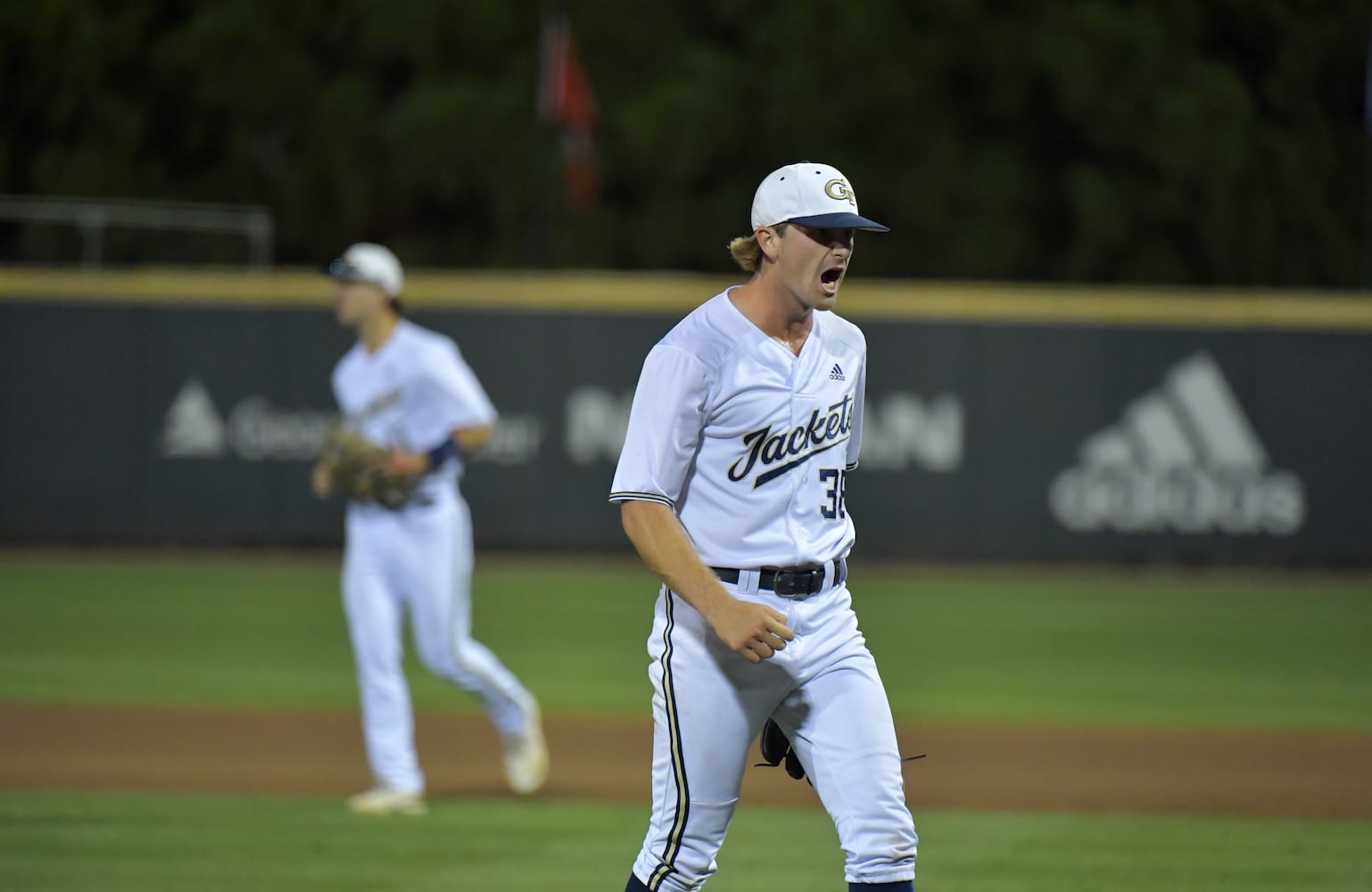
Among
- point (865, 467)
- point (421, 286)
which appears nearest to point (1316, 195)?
point (865, 467)

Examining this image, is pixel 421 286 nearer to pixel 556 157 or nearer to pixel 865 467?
pixel 865 467

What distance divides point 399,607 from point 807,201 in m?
3.99

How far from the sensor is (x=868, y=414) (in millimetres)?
20047

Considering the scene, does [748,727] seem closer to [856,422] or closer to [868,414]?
[856,422]

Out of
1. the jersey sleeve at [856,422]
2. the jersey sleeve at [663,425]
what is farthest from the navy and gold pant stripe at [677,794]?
the jersey sleeve at [856,422]

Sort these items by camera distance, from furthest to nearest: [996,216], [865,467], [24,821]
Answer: [996,216] → [865,467] → [24,821]

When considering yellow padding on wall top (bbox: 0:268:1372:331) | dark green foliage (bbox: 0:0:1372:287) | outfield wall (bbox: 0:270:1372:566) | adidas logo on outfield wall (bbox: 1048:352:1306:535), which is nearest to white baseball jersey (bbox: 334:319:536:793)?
outfield wall (bbox: 0:270:1372:566)

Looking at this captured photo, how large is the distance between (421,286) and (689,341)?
52.8ft

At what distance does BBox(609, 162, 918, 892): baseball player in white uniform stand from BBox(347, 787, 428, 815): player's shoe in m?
3.34

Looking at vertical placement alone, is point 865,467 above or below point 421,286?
below

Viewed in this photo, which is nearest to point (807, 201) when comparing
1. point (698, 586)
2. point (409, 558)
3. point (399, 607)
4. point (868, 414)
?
point (698, 586)

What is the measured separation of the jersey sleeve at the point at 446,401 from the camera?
26.4 feet

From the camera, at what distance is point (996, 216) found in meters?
33.5

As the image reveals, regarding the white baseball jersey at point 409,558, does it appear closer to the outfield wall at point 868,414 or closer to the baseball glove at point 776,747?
the baseball glove at point 776,747
